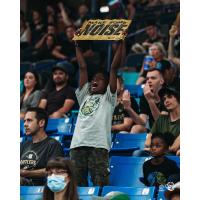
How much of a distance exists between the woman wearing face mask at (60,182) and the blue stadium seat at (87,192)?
5cm

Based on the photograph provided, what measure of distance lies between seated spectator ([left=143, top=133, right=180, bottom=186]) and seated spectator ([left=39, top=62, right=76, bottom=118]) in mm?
1368

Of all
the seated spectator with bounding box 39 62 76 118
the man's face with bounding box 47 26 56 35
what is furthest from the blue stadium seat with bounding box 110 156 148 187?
the man's face with bounding box 47 26 56 35

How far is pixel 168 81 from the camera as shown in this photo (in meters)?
9.84

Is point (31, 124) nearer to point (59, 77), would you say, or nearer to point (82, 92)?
point (82, 92)

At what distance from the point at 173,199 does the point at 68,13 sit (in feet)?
16.8

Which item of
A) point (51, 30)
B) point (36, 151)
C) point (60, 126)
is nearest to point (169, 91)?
point (60, 126)

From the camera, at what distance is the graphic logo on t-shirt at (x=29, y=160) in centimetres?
946

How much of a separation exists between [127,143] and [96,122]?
427 millimetres

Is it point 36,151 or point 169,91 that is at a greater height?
point 169,91

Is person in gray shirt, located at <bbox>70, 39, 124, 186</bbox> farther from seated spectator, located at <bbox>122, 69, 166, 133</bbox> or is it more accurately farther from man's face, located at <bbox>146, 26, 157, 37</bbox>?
man's face, located at <bbox>146, 26, 157, 37</bbox>

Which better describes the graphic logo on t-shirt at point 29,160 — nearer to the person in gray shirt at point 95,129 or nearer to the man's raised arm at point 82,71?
the person in gray shirt at point 95,129

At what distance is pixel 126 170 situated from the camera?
8969 millimetres

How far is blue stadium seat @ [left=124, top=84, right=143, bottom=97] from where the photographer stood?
399 inches
